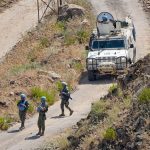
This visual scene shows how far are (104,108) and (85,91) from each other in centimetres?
789

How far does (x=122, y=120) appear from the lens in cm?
1571

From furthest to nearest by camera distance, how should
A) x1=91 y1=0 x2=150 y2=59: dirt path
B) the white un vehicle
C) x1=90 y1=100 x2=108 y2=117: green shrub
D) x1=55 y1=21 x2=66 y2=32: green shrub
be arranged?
x1=55 y1=21 x2=66 y2=32: green shrub
x1=91 y1=0 x2=150 y2=59: dirt path
the white un vehicle
x1=90 y1=100 x2=108 y2=117: green shrub

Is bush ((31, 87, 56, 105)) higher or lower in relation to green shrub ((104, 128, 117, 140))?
lower

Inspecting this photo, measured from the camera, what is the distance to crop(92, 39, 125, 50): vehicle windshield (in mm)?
27969

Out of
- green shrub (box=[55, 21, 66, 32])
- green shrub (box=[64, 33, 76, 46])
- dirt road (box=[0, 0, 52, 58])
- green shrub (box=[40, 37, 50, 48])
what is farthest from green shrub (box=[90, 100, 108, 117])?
dirt road (box=[0, 0, 52, 58])

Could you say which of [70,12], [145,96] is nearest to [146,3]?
[70,12]

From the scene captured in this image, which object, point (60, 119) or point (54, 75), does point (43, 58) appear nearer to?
point (54, 75)

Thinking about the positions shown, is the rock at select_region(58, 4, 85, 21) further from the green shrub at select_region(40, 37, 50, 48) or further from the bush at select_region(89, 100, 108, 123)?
the bush at select_region(89, 100, 108, 123)

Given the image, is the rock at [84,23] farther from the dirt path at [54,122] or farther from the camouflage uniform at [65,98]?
the camouflage uniform at [65,98]

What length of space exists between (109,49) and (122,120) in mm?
12304

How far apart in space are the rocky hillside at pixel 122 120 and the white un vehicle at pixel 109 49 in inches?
271

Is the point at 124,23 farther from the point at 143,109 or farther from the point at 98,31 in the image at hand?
the point at 143,109

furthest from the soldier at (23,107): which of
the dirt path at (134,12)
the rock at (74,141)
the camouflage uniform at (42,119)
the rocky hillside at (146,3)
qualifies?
the rocky hillside at (146,3)

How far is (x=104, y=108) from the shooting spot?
17891mm
